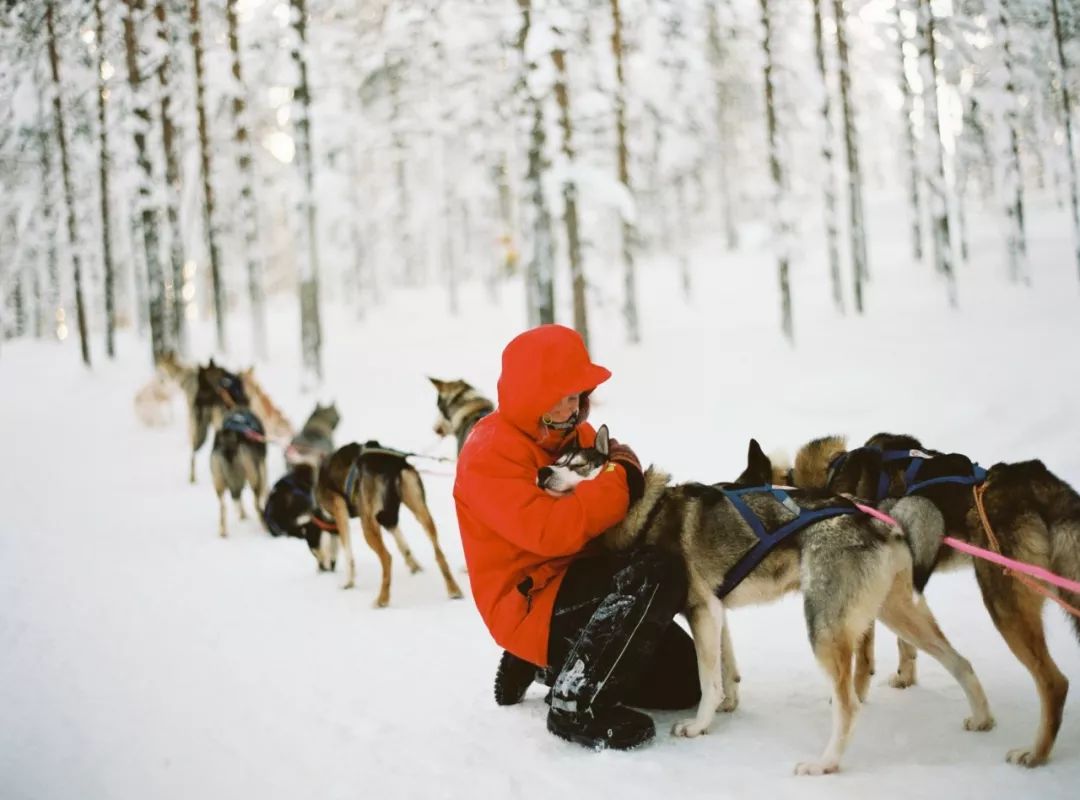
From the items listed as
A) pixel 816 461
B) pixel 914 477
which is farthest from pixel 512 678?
pixel 914 477

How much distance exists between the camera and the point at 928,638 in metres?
3.35

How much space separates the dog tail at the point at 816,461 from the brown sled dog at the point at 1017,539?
47 cm

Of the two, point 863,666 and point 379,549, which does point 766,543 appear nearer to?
point 863,666

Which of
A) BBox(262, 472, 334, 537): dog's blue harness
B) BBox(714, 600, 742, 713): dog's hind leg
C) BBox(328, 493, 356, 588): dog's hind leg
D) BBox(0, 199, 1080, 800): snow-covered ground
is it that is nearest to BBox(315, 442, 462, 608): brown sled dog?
BBox(328, 493, 356, 588): dog's hind leg

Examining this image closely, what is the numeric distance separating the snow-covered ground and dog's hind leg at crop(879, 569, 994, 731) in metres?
0.10

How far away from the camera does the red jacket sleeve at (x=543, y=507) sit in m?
3.15

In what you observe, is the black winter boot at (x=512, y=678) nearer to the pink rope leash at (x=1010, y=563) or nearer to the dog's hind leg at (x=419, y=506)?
the pink rope leash at (x=1010, y=563)

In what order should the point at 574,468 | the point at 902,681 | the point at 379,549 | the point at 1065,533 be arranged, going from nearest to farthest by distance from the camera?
the point at 1065,533 < the point at 574,468 < the point at 902,681 < the point at 379,549

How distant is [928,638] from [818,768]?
841mm

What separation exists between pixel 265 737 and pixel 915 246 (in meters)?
23.3

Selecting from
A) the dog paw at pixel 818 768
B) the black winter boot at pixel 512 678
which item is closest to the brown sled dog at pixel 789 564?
the dog paw at pixel 818 768

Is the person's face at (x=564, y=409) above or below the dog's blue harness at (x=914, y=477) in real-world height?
above

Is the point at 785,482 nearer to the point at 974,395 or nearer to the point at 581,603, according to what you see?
the point at 581,603

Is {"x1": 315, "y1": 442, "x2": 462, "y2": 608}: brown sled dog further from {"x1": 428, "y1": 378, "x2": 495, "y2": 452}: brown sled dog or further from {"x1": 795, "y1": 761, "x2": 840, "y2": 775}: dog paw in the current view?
{"x1": 795, "y1": 761, "x2": 840, "y2": 775}: dog paw
